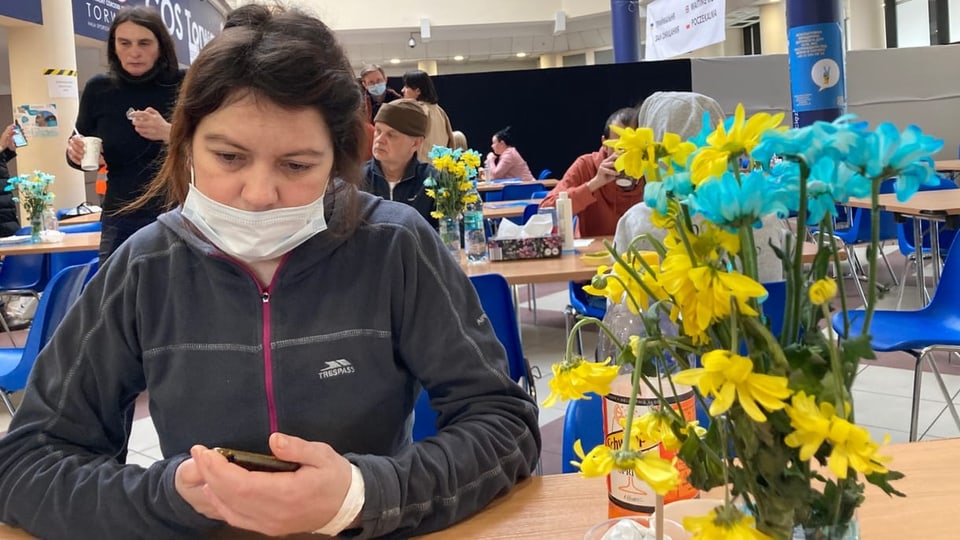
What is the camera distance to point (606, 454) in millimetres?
497

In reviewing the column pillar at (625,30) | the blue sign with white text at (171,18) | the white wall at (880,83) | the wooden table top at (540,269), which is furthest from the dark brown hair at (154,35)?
the column pillar at (625,30)

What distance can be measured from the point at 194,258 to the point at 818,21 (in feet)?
22.4

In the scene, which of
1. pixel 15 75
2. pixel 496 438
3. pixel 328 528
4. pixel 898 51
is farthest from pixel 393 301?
pixel 898 51

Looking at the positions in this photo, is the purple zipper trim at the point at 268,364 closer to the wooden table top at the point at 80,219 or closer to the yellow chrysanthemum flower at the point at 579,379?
the yellow chrysanthemum flower at the point at 579,379

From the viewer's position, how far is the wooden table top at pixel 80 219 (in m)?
5.55

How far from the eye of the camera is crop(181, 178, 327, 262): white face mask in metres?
1.06

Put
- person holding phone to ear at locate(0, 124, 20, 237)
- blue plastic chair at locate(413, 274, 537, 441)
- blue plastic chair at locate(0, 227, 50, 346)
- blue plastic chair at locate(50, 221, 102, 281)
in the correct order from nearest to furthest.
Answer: blue plastic chair at locate(413, 274, 537, 441) → blue plastic chair at locate(50, 221, 102, 281) → blue plastic chair at locate(0, 227, 50, 346) → person holding phone to ear at locate(0, 124, 20, 237)

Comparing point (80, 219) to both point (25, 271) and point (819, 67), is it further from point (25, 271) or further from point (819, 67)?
point (819, 67)

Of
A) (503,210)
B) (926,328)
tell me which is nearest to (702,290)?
(926,328)

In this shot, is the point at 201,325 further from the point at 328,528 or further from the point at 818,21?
the point at 818,21

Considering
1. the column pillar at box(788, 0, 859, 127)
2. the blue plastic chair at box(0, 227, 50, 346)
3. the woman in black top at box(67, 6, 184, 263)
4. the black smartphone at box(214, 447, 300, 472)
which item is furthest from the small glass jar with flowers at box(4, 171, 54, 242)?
the column pillar at box(788, 0, 859, 127)

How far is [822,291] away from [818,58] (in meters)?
7.03

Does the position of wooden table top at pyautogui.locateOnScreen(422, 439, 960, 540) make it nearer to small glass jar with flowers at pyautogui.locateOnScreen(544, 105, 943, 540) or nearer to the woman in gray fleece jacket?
the woman in gray fleece jacket

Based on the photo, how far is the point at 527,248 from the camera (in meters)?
3.12
